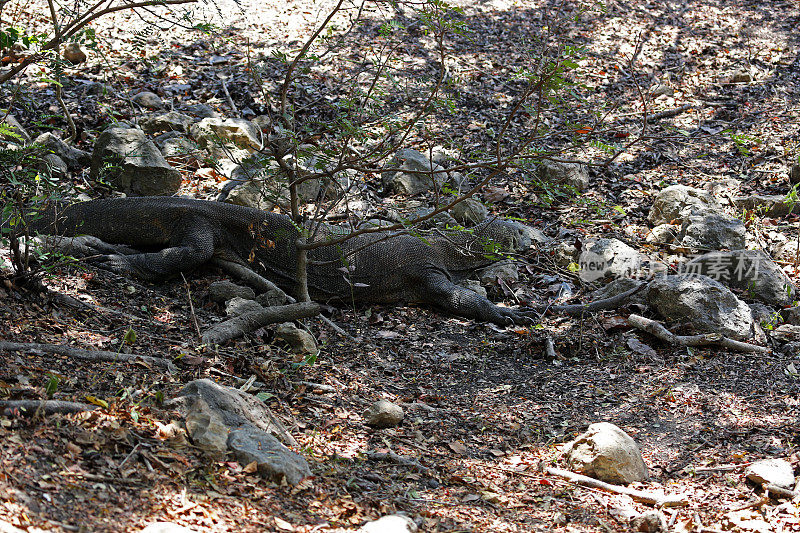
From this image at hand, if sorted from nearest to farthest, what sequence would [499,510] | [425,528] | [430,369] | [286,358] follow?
[425,528] → [499,510] → [286,358] → [430,369]

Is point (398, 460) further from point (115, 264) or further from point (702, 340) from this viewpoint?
point (115, 264)

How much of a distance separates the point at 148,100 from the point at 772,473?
6.95 metres

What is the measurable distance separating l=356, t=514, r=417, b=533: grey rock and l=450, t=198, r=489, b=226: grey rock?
173 inches

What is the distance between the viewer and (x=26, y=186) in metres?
3.58

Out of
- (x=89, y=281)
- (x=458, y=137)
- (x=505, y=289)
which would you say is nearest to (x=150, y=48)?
(x=458, y=137)

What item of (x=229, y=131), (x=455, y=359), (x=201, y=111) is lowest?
(x=455, y=359)

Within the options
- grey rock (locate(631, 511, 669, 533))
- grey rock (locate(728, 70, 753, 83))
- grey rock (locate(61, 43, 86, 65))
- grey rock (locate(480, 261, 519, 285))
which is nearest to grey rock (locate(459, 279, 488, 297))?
grey rock (locate(480, 261, 519, 285))

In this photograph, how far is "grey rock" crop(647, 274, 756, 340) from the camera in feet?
15.1

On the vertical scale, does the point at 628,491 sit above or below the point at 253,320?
below

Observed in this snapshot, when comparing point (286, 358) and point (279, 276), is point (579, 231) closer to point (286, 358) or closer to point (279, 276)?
point (279, 276)

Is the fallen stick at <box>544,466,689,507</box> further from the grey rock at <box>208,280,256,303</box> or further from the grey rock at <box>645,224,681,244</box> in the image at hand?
the grey rock at <box>645,224,681,244</box>

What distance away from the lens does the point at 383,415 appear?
3316mm

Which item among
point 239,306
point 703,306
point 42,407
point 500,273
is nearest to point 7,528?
point 42,407

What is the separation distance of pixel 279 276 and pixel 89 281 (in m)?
1.65
